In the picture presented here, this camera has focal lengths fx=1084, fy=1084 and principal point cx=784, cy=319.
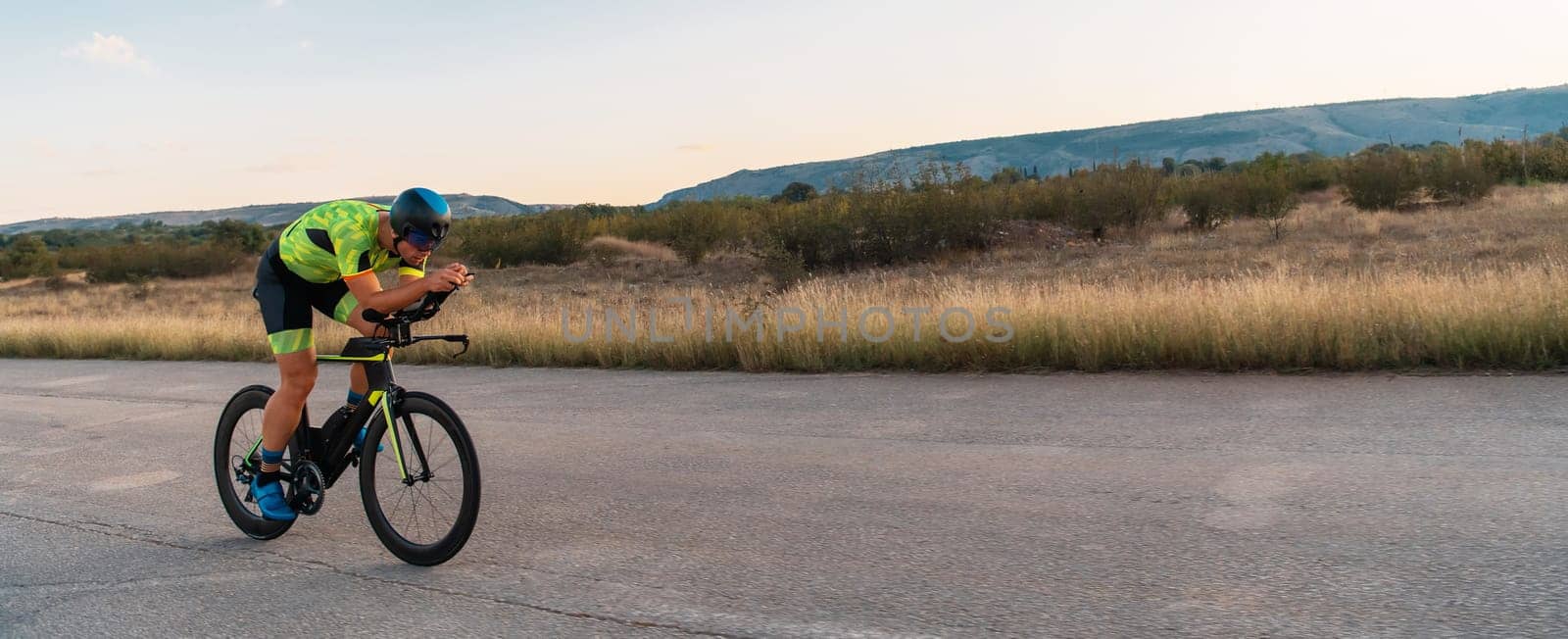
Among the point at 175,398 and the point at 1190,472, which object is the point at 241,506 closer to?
the point at 1190,472

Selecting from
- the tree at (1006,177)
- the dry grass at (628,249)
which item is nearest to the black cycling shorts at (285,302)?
the tree at (1006,177)

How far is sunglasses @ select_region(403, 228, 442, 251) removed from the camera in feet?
14.0

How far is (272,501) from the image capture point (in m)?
5.06

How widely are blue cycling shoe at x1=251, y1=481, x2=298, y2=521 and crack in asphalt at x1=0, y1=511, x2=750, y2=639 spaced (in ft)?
0.56

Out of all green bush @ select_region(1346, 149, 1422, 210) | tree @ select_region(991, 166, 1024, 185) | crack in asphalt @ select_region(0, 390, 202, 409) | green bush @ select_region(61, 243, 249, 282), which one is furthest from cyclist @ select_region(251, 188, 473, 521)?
green bush @ select_region(61, 243, 249, 282)

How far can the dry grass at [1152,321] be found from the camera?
855cm

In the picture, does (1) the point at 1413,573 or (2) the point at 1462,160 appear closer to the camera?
(1) the point at 1413,573

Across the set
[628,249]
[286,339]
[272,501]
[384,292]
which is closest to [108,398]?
[272,501]

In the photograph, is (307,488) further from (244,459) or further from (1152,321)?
(1152,321)

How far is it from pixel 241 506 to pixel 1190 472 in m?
4.71

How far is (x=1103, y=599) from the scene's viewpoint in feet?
12.1

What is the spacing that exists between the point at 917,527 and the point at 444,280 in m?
2.26

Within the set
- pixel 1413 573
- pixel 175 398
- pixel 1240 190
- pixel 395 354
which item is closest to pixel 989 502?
pixel 1413 573

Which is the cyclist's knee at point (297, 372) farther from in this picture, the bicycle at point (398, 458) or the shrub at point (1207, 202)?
the shrub at point (1207, 202)
